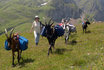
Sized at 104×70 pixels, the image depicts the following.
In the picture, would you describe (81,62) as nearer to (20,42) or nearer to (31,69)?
(31,69)

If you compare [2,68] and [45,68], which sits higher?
[45,68]

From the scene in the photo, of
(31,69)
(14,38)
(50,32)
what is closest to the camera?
(31,69)

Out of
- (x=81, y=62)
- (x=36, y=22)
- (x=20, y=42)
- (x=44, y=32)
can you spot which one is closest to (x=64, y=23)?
(x=36, y=22)

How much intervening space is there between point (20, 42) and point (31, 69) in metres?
2.54

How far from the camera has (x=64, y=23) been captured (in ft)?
54.1

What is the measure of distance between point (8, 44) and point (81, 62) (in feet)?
16.7

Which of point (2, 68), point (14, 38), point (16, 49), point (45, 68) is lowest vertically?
point (2, 68)

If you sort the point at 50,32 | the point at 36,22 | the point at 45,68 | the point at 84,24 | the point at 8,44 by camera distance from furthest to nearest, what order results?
the point at 84,24, the point at 36,22, the point at 50,32, the point at 8,44, the point at 45,68

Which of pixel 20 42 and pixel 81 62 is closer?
pixel 81 62

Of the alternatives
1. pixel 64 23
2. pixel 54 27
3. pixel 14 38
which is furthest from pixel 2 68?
pixel 64 23

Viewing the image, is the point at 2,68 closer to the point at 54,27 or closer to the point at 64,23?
the point at 54,27

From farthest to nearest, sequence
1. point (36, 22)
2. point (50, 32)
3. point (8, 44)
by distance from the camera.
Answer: point (36, 22) < point (50, 32) < point (8, 44)

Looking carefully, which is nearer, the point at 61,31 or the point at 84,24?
the point at 61,31

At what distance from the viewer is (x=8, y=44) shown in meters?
9.64
